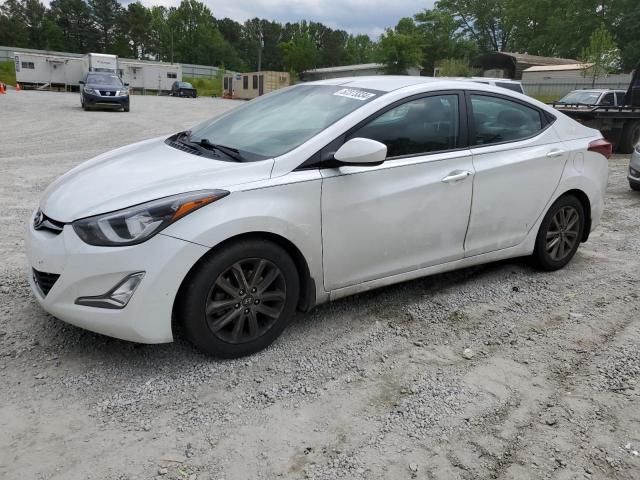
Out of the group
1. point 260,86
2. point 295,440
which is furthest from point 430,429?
point 260,86

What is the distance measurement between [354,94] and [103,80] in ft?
71.2

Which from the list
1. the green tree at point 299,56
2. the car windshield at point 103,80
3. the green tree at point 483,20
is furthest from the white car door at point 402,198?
the green tree at point 299,56

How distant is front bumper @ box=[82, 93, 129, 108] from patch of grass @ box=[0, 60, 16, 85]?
3753cm

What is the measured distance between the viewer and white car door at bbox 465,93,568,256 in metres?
3.99

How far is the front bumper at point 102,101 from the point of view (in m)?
21.7

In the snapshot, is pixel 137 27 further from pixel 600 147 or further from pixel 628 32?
pixel 600 147

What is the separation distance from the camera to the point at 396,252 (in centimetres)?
361

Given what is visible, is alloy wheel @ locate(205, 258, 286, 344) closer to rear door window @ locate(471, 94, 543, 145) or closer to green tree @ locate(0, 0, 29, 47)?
rear door window @ locate(471, 94, 543, 145)

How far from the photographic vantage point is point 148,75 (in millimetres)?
49812

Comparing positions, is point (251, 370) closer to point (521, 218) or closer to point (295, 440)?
point (295, 440)

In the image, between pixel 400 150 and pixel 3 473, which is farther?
pixel 400 150

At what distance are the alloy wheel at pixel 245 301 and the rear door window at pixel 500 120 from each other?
1904 millimetres

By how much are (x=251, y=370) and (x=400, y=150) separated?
1.70 metres

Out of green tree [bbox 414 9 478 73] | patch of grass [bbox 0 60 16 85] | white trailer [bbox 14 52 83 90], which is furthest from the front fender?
green tree [bbox 414 9 478 73]
